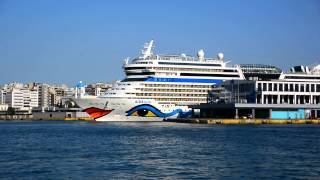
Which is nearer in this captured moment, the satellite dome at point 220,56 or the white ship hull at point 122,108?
the white ship hull at point 122,108

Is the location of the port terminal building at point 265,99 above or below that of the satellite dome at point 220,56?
below

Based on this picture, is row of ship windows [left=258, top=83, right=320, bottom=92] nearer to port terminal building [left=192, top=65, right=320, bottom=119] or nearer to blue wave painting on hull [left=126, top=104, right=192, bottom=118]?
port terminal building [left=192, top=65, right=320, bottom=119]

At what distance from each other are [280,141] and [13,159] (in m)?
22.3

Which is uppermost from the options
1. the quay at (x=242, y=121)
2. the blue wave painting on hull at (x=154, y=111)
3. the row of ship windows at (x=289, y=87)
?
the row of ship windows at (x=289, y=87)

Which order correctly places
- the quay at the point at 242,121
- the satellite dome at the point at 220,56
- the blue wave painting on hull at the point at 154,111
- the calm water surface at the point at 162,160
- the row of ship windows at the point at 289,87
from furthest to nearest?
the satellite dome at the point at 220,56, the row of ship windows at the point at 289,87, the blue wave painting on hull at the point at 154,111, the quay at the point at 242,121, the calm water surface at the point at 162,160

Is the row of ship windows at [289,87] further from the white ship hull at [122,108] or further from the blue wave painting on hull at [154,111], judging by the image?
the white ship hull at [122,108]

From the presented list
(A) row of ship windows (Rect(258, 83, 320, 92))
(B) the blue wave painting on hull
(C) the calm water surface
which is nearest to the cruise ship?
(B) the blue wave painting on hull

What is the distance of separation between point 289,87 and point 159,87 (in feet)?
69.0

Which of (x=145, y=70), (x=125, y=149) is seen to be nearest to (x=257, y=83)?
(x=145, y=70)

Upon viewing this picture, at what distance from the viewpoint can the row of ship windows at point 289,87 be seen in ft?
298

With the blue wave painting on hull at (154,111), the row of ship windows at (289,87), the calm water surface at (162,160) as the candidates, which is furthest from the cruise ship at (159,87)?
the calm water surface at (162,160)

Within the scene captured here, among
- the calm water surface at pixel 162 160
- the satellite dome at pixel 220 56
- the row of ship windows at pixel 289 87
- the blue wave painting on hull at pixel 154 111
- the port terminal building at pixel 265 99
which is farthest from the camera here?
the satellite dome at pixel 220 56

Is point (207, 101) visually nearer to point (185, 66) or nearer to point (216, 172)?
point (185, 66)

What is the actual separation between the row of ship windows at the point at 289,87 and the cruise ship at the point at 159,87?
7.07 m
